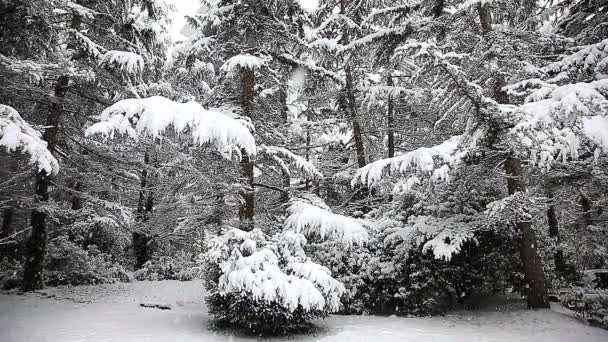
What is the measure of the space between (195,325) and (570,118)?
7212 millimetres

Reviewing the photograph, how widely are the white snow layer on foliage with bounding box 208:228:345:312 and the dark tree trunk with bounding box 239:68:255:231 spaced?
3.93 ft

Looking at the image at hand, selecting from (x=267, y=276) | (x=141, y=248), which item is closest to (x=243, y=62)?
(x=267, y=276)

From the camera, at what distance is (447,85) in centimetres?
734

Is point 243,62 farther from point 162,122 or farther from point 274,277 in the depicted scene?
point 274,277

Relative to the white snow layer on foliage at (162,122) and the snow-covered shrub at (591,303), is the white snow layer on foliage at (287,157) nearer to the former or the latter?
the white snow layer on foliage at (162,122)

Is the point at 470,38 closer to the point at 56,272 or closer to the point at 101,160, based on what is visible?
Answer: the point at 101,160

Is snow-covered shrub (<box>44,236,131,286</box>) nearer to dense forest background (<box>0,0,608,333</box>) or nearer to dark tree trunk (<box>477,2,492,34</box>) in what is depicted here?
dense forest background (<box>0,0,608,333</box>)

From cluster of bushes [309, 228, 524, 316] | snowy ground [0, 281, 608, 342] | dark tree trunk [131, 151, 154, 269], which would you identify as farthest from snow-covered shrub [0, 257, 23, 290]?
cluster of bushes [309, 228, 524, 316]

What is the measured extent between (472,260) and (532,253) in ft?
4.06

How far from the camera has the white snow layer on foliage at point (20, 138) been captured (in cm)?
536

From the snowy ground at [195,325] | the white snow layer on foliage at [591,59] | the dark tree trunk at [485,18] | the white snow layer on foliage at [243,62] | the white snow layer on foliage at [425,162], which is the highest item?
the dark tree trunk at [485,18]

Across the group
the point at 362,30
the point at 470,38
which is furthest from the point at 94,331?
the point at 362,30

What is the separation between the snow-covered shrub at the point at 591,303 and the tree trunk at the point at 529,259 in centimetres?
60

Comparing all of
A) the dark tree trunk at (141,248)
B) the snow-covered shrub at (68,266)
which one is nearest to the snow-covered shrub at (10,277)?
the snow-covered shrub at (68,266)
